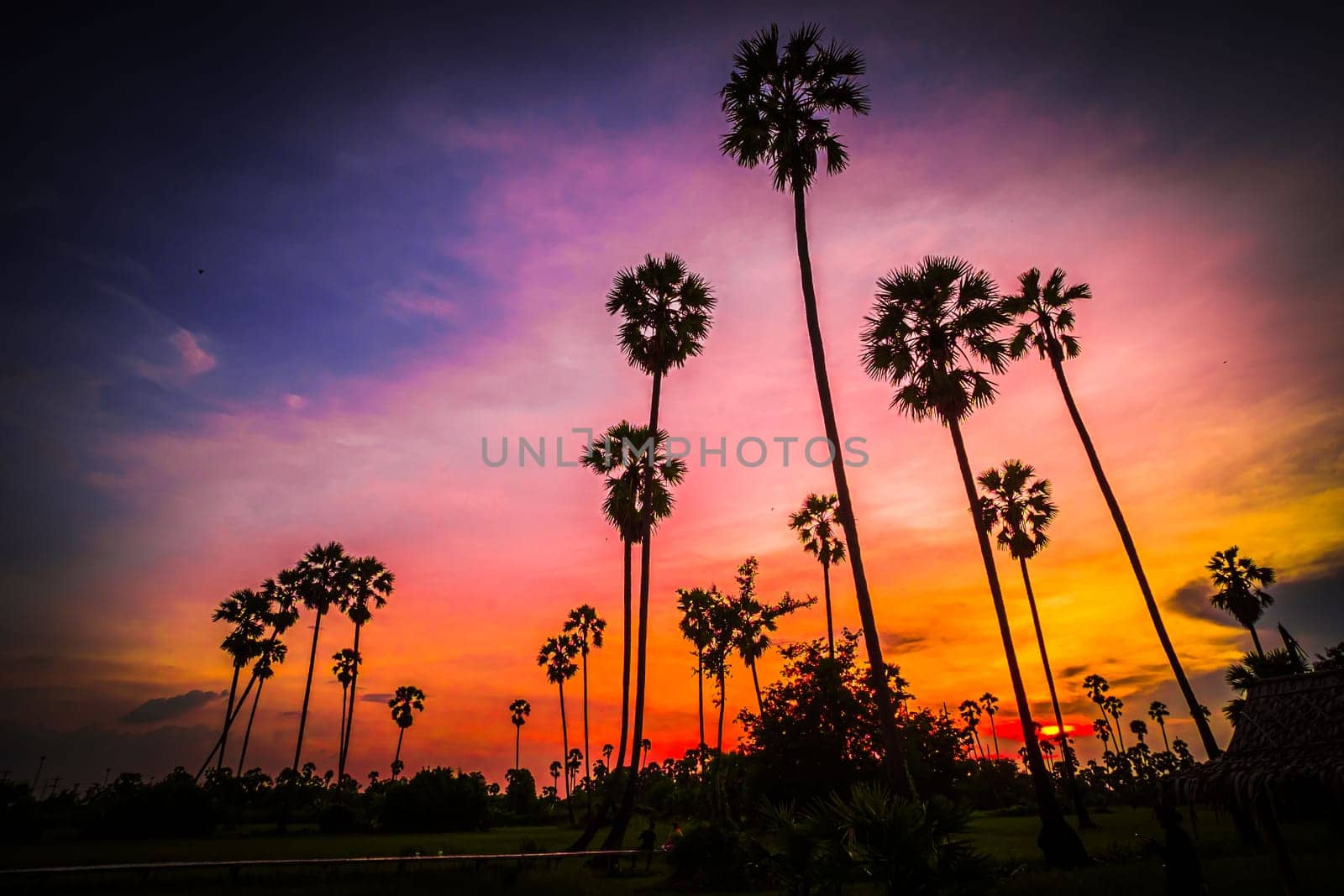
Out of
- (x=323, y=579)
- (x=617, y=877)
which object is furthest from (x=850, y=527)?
(x=323, y=579)

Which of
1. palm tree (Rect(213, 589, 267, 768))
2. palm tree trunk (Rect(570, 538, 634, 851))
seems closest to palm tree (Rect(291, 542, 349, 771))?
palm tree (Rect(213, 589, 267, 768))

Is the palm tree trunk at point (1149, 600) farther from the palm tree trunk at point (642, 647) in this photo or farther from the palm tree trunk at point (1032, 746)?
the palm tree trunk at point (642, 647)

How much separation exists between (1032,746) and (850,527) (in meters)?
10.3

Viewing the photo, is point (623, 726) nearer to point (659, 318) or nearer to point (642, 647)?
point (642, 647)

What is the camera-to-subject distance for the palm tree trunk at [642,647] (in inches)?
883

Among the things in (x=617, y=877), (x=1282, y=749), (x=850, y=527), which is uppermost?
(x=850, y=527)

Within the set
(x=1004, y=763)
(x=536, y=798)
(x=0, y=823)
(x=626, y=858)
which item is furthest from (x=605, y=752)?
(x=626, y=858)

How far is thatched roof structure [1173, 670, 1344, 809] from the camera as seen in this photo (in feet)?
35.1

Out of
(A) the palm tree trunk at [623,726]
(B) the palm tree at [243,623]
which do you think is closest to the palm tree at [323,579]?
(B) the palm tree at [243,623]

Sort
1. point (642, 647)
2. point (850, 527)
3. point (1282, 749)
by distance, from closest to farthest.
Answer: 1. point (1282, 749)
2. point (850, 527)
3. point (642, 647)

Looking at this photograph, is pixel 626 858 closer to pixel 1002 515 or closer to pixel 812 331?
pixel 812 331

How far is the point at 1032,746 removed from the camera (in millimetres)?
19719

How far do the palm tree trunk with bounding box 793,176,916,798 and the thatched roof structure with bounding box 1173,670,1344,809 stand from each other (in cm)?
549

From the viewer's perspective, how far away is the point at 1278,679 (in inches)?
503
